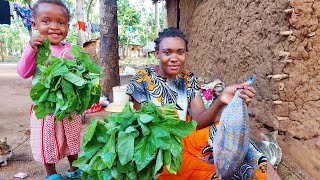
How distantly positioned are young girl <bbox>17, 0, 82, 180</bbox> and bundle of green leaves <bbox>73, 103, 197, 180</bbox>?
2.35 feet

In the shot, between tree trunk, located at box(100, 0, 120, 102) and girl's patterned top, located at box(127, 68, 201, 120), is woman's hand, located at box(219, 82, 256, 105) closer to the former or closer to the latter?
girl's patterned top, located at box(127, 68, 201, 120)

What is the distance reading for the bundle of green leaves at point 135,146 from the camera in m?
1.22

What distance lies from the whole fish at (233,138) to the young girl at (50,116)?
116 cm

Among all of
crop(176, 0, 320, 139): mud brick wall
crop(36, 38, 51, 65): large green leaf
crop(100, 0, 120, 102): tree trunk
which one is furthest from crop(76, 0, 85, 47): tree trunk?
crop(36, 38, 51, 65): large green leaf

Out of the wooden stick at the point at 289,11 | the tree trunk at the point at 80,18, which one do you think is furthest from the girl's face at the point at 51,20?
the tree trunk at the point at 80,18

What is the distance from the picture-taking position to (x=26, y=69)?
1.80m

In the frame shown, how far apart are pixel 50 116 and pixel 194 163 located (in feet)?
3.57

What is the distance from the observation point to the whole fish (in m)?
1.41

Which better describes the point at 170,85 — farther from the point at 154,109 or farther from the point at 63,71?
the point at 63,71

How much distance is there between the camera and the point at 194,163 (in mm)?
1662

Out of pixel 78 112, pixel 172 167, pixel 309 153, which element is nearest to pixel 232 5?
pixel 309 153

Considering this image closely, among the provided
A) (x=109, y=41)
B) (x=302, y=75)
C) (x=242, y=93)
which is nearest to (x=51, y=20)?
(x=242, y=93)

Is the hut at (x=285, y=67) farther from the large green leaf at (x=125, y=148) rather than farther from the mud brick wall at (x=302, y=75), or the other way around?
the large green leaf at (x=125, y=148)

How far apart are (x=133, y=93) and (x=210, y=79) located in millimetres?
2414
